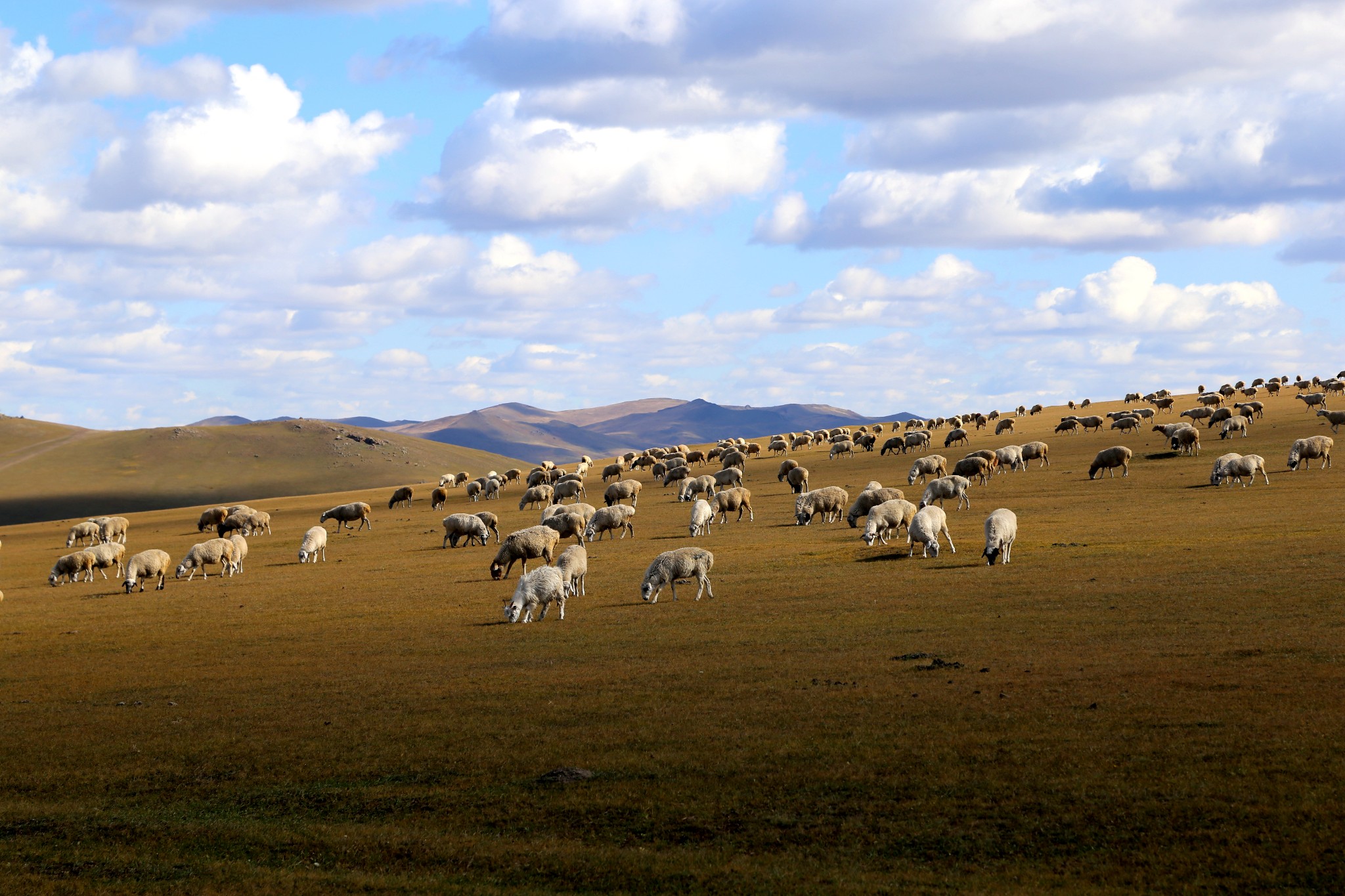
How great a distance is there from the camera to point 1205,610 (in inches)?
887

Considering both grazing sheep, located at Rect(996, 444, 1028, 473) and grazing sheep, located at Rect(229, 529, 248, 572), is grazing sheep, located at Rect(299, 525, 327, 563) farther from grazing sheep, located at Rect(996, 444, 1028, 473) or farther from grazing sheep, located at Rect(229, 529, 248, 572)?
grazing sheep, located at Rect(996, 444, 1028, 473)

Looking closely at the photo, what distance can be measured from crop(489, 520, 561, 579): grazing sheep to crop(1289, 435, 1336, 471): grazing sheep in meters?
37.2

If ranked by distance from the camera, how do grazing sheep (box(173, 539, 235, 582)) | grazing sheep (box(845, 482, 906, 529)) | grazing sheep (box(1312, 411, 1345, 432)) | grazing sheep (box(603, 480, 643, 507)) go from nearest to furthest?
grazing sheep (box(173, 539, 235, 582)), grazing sheep (box(845, 482, 906, 529)), grazing sheep (box(1312, 411, 1345, 432)), grazing sheep (box(603, 480, 643, 507))

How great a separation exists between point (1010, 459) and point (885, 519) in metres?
26.8

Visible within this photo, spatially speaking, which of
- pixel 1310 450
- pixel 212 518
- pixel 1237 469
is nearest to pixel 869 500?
pixel 1237 469

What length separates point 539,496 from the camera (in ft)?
219

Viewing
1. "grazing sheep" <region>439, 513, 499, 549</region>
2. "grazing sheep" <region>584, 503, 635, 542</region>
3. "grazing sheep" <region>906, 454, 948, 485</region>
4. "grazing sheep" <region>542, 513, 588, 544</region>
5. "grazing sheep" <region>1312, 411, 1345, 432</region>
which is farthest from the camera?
"grazing sheep" <region>1312, 411, 1345, 432</region>

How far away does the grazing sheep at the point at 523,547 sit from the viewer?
119 ft

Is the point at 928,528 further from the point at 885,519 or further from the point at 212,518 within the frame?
the point at 212,518

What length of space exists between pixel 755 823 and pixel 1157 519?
31.8 m

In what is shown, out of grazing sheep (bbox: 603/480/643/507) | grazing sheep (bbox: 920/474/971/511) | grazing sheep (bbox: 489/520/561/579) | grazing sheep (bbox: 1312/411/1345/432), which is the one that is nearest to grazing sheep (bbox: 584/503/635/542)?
grazing sheep (bbox: 489/520/561/579)

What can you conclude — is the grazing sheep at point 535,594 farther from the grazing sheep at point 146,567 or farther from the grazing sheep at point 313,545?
the grazing sheep at point 313,545

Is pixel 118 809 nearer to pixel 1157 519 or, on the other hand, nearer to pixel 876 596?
pixel 876 596

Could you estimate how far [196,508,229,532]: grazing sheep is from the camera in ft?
225
